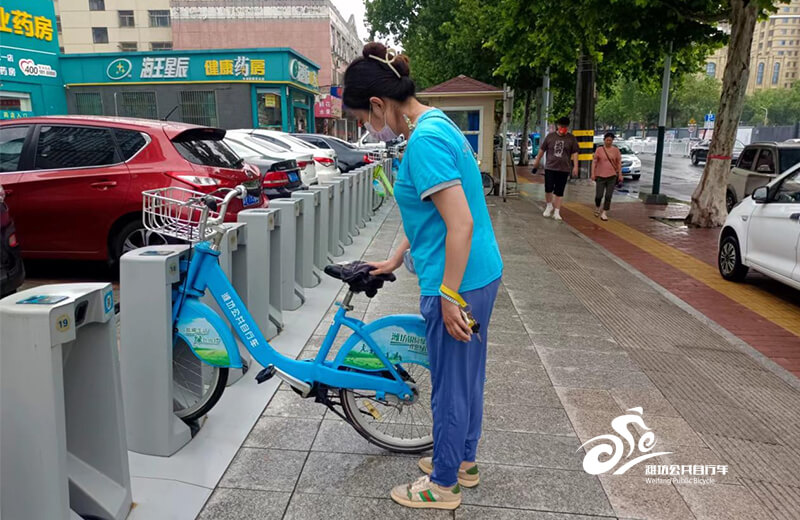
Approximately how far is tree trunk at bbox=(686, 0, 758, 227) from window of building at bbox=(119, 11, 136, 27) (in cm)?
4643

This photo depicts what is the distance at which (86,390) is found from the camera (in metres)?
2.24

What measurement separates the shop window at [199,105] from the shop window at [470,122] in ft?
46.1

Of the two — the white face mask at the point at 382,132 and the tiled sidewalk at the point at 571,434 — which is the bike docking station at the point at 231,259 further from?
the white face mask at the point at 382,132

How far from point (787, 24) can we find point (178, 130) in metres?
137

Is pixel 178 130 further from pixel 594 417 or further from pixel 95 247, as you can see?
pixel 594 417

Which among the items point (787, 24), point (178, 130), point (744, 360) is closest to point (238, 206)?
point (178, 130)

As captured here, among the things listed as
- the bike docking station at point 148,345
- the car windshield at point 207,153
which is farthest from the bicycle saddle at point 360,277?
the car windshield at point 207,153

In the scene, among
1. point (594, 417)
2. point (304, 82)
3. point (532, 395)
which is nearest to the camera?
point (594, 417)

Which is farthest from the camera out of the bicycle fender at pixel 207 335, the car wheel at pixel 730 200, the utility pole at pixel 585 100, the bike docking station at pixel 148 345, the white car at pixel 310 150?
the utility pole at pixel 585 100

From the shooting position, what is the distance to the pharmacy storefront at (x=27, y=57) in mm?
17406

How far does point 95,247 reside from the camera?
6098 mm

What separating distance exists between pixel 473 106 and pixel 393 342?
12635mm

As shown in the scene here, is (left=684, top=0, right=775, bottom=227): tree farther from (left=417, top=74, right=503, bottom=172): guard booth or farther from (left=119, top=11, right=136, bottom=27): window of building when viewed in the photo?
(left=119, top=11, right=136, bottom=27): window of building

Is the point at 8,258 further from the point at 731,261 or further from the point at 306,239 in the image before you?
the point at 731,261
